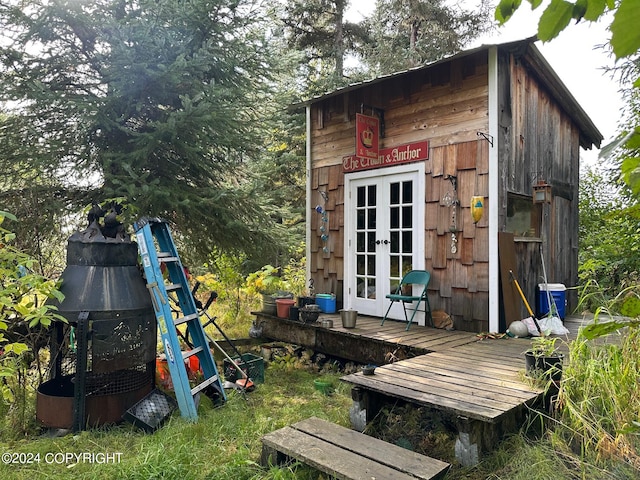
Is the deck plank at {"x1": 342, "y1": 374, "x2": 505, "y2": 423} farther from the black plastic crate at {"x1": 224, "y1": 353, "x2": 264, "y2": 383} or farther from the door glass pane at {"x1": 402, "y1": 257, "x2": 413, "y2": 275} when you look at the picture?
the door glass pane at {"x1": 402, "y1": 257, "x2": 413, "y2": 275}

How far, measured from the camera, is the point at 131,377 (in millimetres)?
3682

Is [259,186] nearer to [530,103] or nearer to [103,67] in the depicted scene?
[103,67]

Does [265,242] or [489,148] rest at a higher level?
[489,148]

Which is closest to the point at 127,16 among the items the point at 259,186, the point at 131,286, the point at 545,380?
the point at 259,186

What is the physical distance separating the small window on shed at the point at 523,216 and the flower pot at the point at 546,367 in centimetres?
227

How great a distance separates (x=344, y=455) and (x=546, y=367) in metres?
1.56

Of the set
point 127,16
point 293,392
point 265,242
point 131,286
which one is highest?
point 127,16

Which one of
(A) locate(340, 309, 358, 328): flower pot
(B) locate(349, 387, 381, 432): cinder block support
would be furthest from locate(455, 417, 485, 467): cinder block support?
(A) locate(340, 309, 358, 328): flower pot

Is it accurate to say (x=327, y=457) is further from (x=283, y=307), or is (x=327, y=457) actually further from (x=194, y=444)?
(x=283, y=307)

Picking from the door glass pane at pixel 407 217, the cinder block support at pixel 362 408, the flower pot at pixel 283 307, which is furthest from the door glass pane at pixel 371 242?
the cinder block support at pixel 362 408

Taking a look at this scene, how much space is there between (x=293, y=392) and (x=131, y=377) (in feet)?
4.83

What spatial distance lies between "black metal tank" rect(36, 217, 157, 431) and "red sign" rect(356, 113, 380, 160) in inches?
117

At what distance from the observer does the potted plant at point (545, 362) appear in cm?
300

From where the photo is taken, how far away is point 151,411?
3326 mm
